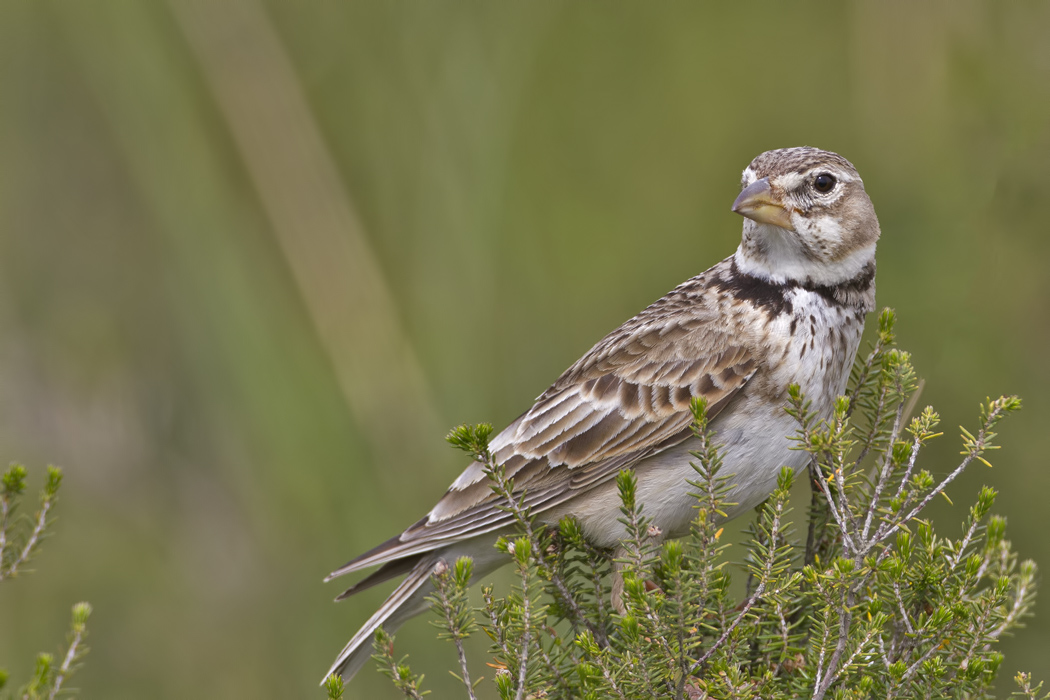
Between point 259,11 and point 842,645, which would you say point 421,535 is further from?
point 259,11

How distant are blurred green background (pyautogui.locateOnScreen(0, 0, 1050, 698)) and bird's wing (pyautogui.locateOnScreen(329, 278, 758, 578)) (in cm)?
167

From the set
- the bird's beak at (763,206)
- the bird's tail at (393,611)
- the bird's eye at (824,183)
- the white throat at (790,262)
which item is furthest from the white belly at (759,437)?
the bird's tail at (393,611)

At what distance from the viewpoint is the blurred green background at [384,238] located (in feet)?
18.5

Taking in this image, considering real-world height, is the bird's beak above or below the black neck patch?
above

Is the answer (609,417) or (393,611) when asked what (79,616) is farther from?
(609,417)

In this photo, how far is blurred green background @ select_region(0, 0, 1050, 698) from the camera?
5633 mm

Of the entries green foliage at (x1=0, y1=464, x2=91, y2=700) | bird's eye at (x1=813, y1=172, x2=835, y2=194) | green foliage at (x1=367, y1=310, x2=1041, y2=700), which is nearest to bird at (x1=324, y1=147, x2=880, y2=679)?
bird's eye at (x1=813, y1=172, x2=835, y2=194)

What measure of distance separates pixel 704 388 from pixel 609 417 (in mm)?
406

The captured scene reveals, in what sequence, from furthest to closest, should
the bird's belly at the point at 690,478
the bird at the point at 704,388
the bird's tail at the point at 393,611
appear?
the bird's tail at the point at 393,611 → the bird at the point at 704,388 → the bird's belly at the point at 690,478

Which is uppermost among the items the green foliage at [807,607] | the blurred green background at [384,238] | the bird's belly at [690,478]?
the blurred green background at [384,238]

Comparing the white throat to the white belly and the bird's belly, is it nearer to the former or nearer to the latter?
the white belly

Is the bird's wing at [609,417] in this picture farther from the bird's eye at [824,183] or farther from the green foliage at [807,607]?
the green foliage at [807,607]

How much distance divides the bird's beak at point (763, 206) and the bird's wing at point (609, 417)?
423 mm

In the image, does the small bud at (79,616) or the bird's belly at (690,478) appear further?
the bird's belly at (690,478)
